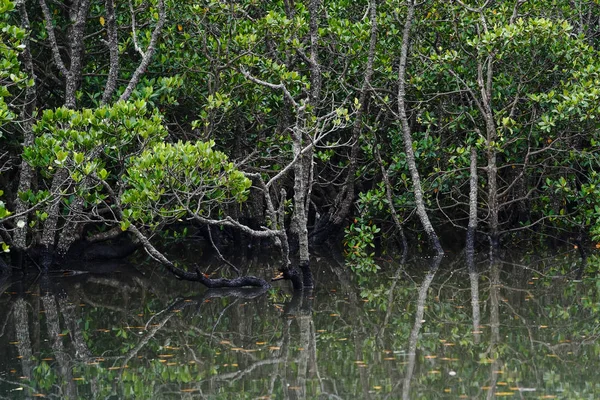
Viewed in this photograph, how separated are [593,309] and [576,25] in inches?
463

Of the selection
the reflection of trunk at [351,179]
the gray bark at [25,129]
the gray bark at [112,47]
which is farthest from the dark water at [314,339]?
the reflection of trunk at [351,179]

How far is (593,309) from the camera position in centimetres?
1071

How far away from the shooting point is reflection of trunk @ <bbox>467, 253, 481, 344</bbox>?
946 cm

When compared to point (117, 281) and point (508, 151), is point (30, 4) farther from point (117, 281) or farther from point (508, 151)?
point (508, 151)

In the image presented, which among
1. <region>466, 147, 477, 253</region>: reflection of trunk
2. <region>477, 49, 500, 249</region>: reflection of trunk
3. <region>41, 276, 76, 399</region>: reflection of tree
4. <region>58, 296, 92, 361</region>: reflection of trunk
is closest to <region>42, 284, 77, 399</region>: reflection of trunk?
<region>41, 276, 76, 399</region>: reflection of tree

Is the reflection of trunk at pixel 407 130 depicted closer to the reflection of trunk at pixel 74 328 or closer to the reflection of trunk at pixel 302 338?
the reflection of trunk at pixel 302 338

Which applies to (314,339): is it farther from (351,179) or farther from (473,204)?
(351,179)

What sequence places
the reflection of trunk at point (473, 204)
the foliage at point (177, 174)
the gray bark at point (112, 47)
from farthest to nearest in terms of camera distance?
the reflection of trunk at point (473, 204) → the gray bark at point (112, 47) → the foliage at point (177, 174)

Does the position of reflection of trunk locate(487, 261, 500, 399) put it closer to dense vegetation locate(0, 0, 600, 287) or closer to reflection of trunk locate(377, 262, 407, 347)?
reflection of trunk locate(377, 262, 407, 347)

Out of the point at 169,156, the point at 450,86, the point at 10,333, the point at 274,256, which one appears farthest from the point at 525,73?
the point at 10,333

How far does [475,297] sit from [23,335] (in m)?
5.55

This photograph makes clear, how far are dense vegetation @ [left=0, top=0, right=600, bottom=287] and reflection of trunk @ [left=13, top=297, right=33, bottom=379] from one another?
5.30ft

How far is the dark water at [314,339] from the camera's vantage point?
24.7 feet

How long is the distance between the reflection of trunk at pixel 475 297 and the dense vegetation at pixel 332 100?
1.36 m
